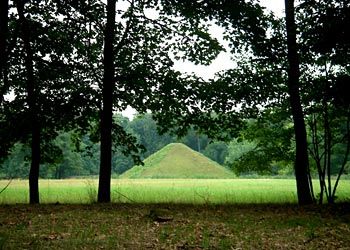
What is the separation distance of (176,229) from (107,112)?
7.42m

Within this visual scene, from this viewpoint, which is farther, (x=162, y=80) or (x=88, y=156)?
(x=88, y=156)

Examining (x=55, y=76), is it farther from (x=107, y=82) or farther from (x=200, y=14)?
(x=200, y=14)

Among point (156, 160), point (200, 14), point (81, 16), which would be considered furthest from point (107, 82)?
point (156, 160)

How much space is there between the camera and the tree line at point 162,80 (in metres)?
13.4

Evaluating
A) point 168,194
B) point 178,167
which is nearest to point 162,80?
point 168,194

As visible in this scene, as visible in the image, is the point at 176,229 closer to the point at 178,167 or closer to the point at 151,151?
the point at 178,167

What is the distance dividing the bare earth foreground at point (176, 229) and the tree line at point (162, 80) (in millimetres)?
3924

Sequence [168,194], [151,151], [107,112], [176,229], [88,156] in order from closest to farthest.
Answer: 1. [176,229]
2. [107,112]
3. [168,194]
4. [88,156]
5. [151,151]

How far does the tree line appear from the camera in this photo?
13375 millimetres

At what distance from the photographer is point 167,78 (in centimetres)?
1391

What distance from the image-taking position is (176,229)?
25.9ft

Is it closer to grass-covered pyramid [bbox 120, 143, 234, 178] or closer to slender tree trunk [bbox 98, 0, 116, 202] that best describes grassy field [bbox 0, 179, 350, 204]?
slender tree trunk [bbox 98, 0, 116, 202]

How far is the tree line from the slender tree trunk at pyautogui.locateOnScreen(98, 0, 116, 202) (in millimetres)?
41

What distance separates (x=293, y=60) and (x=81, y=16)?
8.66 m
